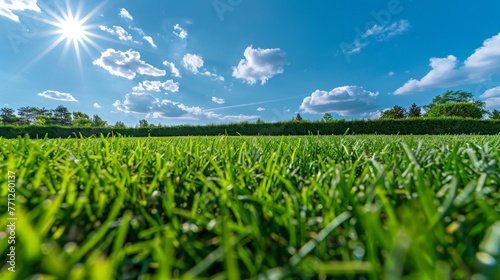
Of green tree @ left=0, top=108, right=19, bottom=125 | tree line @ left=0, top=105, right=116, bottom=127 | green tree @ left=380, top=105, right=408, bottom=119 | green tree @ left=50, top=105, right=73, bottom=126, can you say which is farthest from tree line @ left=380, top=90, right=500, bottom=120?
green tree @ left=0, top=108, right=19, bottom=125

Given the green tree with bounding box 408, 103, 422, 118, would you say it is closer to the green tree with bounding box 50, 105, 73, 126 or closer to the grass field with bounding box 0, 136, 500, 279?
the grass field with bounding box 0, 136, 500, 279

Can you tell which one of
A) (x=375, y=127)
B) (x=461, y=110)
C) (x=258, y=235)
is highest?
(x=461, y=110)

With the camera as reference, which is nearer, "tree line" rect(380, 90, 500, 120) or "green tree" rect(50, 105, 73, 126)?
"tree line" rect(380, 90, 500, 120)

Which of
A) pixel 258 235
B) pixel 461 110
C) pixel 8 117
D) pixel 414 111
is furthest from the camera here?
pixel 8 117

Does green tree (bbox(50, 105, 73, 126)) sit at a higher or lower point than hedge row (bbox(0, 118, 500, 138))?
higher

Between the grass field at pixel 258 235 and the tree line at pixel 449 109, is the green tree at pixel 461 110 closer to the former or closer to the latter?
the tree line at pixel 449 109

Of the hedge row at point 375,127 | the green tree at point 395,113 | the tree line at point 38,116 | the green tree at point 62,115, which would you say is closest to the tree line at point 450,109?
the green tree at point 395,113

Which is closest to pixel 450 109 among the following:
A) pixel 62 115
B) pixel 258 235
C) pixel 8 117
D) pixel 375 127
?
pixel 375 127

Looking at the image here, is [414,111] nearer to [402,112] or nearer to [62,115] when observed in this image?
[402,112]

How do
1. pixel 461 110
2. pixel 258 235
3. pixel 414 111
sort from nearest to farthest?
1. pixel 258 235
2. pixel 461 110
3. pixel 414 111

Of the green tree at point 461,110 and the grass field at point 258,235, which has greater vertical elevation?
the green tree at point 461,110

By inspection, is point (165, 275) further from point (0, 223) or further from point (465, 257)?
point (465, 257)

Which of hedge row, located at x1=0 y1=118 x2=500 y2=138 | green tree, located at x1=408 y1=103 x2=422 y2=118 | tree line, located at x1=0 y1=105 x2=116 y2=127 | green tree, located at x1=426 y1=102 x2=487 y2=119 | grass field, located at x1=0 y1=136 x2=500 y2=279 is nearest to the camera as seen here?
grass field, located at x1=0 y1=136 x2=500 y2=279

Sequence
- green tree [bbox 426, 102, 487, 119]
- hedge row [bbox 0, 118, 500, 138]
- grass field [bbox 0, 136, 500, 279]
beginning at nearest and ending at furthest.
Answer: grass field [bbox 0, 136, 500, 279] → hedge row [bbox 0, 118, 500, 138] → green tree [bbox 426, 102, 487, 119]
